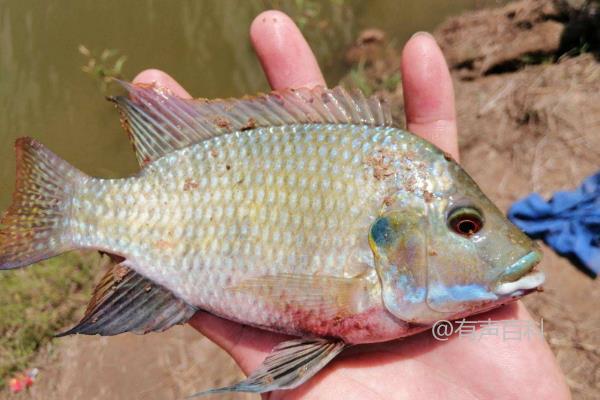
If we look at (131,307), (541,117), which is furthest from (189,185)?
(541,117)

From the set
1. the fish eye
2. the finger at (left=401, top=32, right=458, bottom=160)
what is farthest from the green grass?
the fish eye

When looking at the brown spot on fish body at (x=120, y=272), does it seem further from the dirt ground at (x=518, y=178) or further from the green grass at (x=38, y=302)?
the green grass at (x=38, y=302)

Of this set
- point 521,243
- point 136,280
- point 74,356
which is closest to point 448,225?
point 521,243

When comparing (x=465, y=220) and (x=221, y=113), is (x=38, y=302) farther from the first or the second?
(x=465, y=220)

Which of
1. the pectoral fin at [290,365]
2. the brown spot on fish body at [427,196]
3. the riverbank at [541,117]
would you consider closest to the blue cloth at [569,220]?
the riverbank at [541,117]

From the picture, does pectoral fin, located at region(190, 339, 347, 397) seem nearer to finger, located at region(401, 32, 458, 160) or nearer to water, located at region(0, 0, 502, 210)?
finger, located at region(401, 32, 458, 160)

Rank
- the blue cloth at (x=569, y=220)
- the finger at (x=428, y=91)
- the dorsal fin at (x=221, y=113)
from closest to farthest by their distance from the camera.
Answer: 1. the dorsal fin at (x=221, y=113)
2. the finger at (x=428, y=91)
3. the blue cloth at (x=569, y=220)
